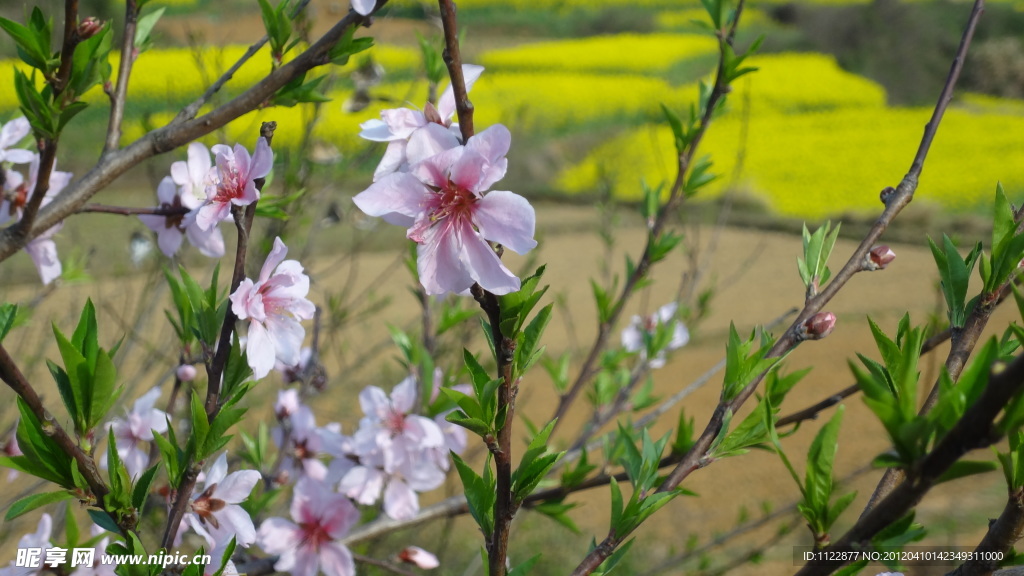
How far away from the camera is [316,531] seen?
2.91 ft

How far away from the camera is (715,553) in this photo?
7.98 ft

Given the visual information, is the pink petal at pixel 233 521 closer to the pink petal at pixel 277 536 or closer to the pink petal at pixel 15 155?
the pink petal at pixel 277 536

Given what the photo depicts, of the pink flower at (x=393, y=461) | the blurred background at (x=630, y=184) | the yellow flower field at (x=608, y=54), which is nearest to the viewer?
the pink flower at (x=393, y=461)

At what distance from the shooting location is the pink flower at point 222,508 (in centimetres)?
58

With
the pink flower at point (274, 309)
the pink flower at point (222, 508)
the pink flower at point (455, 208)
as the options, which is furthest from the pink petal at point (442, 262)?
the pink flower at point (222, 508)

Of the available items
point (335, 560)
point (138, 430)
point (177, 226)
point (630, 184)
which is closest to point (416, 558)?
point (335, 560)

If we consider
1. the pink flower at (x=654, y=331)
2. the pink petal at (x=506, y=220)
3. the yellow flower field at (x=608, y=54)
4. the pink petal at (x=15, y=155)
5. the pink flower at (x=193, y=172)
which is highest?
the yellow flower field at (x=608, y=54)

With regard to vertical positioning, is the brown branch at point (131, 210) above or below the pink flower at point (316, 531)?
above

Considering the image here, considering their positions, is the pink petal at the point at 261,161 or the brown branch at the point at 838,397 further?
the brown branch at the point at 838,397

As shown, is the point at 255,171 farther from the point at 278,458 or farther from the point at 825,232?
the point at 278,458

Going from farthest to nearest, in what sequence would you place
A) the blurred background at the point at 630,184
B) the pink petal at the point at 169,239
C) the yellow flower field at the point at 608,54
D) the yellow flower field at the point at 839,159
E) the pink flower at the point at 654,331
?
the yellow flower field at the point at 608,54 < the yellow flower field at the point at 839,159 < the blurred background at the point at 630,184 < the pink flower at the point at 654,331 < the pink petal at the point at 169,239

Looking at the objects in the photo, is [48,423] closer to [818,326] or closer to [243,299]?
[243,299]

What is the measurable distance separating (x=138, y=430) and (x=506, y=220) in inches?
25.6

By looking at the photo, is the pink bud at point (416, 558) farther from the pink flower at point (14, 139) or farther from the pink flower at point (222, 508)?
the pink flower at point (14, 139)
